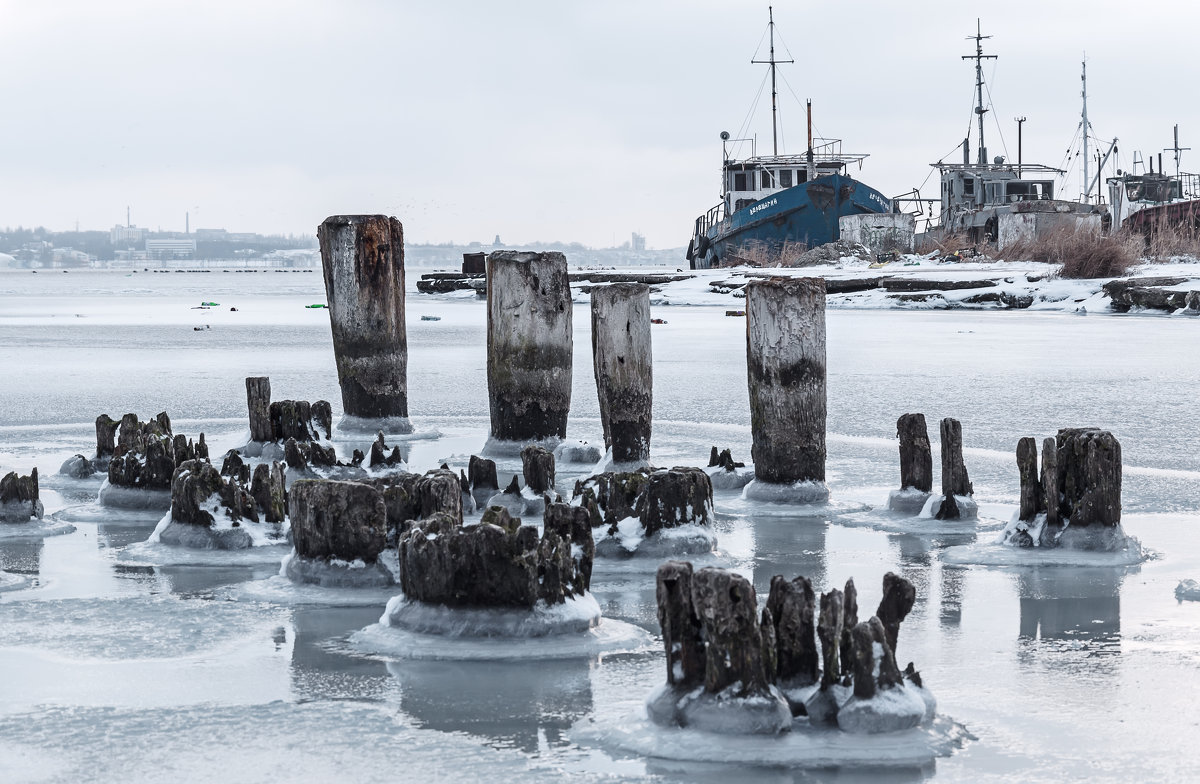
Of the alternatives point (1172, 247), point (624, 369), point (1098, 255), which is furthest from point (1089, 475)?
point (1172, 247)

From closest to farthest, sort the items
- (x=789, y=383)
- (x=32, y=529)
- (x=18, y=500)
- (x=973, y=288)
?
(x=32, y=529) → (x=18, y=500) → (x=789, y=383) → (x=973, y=288)

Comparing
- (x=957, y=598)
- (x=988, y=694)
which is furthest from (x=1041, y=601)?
(x=988, y=694)

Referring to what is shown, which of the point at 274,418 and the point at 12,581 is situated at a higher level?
the point at 274,418

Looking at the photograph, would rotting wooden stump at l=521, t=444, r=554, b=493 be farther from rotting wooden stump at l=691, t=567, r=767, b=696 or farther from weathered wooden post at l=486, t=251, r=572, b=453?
rotting wooden stump at l=691, t=567, r=767, b=696

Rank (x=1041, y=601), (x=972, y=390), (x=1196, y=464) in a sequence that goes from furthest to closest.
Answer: (x=972, y=390), (x=1196, y=464), (x=1041, y=601)

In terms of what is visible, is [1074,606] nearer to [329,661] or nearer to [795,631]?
[795,631]

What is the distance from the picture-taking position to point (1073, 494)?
22.9 feet

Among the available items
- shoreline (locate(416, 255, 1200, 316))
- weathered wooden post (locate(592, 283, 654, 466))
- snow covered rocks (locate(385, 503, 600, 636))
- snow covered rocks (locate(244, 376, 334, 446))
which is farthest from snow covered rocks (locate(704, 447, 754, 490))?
shoreline (locate(416, 255, 1200, 316))

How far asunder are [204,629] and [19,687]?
0.89 meters

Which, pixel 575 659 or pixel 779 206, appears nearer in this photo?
pixel 575 659

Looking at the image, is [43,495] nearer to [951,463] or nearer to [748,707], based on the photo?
[951,463]

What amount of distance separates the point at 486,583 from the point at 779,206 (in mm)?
51156

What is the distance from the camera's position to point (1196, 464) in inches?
396

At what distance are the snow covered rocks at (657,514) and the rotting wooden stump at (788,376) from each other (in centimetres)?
149
